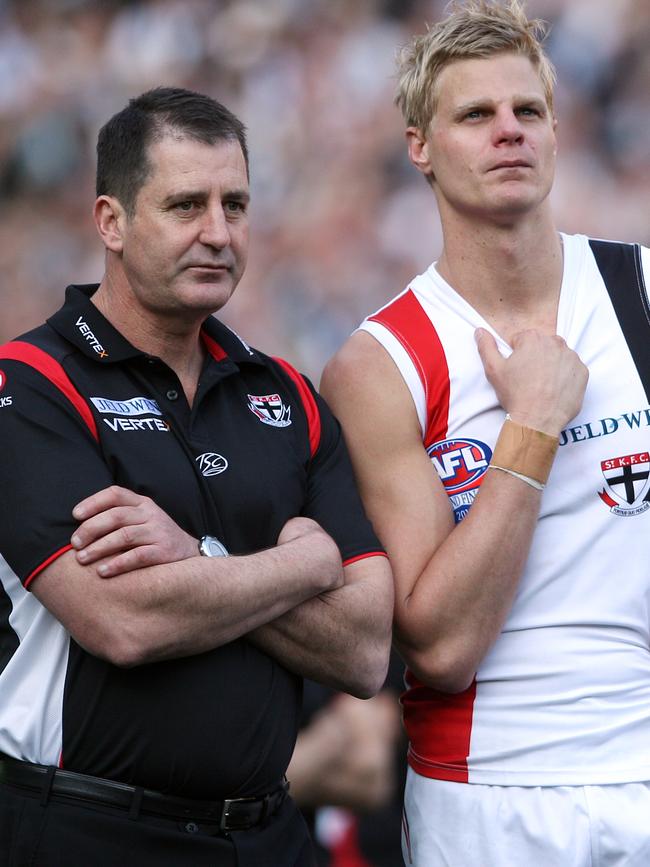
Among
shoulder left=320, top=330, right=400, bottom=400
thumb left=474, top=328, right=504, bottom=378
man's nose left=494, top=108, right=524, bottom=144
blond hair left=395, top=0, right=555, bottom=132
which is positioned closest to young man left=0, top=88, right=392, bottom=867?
shoulder left=320, top=330, right=400, bottom=400

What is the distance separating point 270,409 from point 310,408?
0.36 ft

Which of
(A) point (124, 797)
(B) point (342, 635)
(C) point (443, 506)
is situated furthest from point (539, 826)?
(A) point (124, 797)

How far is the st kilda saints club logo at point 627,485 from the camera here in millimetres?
2750

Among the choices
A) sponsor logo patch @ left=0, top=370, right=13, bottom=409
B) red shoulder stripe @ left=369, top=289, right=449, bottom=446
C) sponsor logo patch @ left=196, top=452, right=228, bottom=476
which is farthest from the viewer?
red shoulder stripe @ left=369, top=289, right=449, bottom=446

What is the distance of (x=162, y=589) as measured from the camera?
2350mm

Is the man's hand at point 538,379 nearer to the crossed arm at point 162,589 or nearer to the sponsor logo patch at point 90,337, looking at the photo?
the crossed arm at point 162,589

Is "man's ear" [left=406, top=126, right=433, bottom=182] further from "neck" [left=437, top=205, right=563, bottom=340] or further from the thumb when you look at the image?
the thumb

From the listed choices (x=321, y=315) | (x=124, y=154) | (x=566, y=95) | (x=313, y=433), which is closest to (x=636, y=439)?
(x=313, y=433)

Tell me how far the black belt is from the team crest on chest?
0.83m

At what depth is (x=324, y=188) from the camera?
22.2 ft

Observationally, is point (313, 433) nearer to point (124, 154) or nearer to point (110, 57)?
point (124, 154)

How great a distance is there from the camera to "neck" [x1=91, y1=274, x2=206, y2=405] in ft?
9.07

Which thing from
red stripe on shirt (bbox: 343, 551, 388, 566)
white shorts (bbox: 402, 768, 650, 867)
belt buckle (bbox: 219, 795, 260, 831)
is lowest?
white shorts (bbox: 402, 768, 650, 867)

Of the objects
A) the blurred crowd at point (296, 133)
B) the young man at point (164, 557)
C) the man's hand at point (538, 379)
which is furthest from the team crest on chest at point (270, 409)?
the blurred crowd at point (296, 133)
